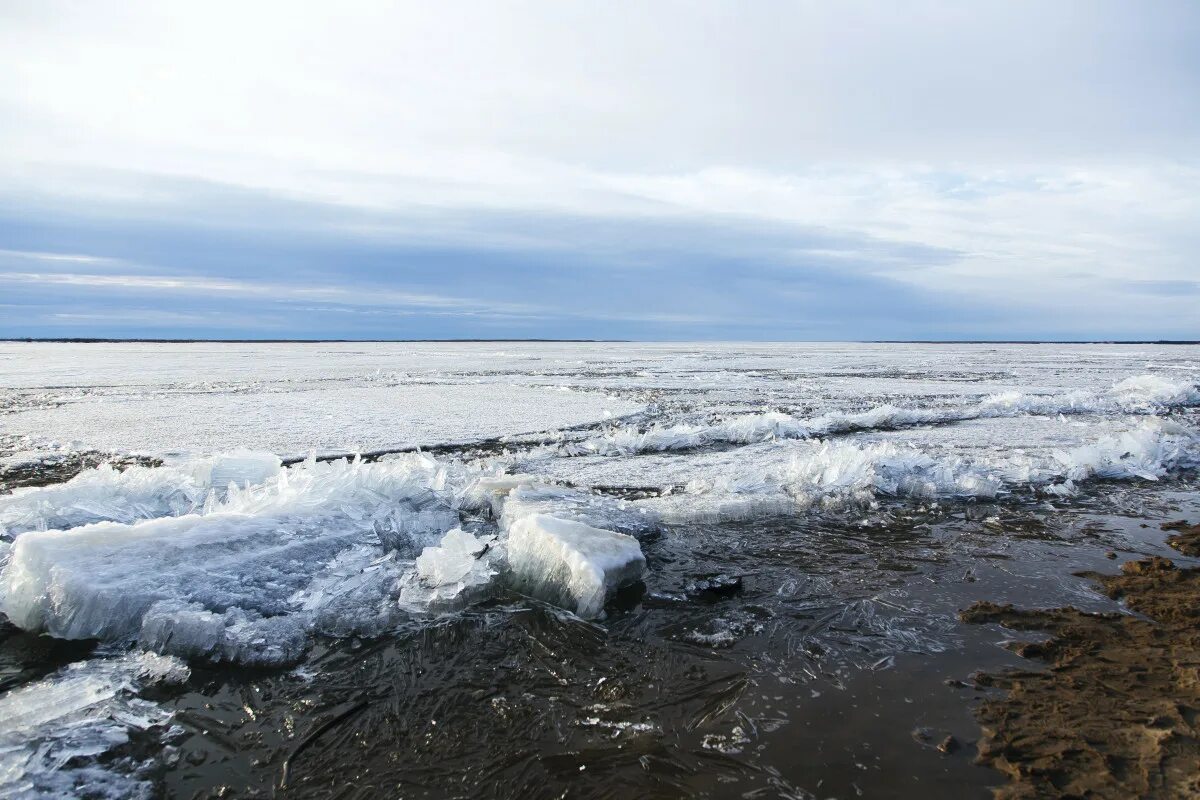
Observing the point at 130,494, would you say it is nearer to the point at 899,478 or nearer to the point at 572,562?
the point at 572,562

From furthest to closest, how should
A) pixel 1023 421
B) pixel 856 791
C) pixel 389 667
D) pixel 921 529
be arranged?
pixel 1023 421
pixel 921 529
pixel 389 667
pixel 856 791

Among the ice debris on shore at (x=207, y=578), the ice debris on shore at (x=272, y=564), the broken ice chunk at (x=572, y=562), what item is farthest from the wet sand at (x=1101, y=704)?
the ice debris on shore at (x=207, y=578)

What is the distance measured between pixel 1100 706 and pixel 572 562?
280 centimetres

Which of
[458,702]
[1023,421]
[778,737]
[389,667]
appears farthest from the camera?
[1023,421]

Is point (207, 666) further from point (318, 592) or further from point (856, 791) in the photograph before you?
point (856, 791)

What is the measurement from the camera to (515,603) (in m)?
4.30

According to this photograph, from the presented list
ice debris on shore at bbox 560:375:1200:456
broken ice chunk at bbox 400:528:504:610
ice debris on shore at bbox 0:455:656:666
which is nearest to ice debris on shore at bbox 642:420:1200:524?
ice debris on shore at bbox 0:455:656:666

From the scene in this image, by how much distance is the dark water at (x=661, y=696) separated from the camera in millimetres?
2605

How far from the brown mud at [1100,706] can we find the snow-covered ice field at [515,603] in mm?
205

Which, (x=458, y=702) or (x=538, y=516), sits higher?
(x=538, y=516)

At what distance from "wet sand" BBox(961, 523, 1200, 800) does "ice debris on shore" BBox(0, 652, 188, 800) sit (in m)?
3.50

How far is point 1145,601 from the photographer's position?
13.2ft

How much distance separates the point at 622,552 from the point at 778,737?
6.04 feet

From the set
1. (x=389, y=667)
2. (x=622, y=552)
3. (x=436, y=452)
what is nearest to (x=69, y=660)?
(x=389, y=667)
